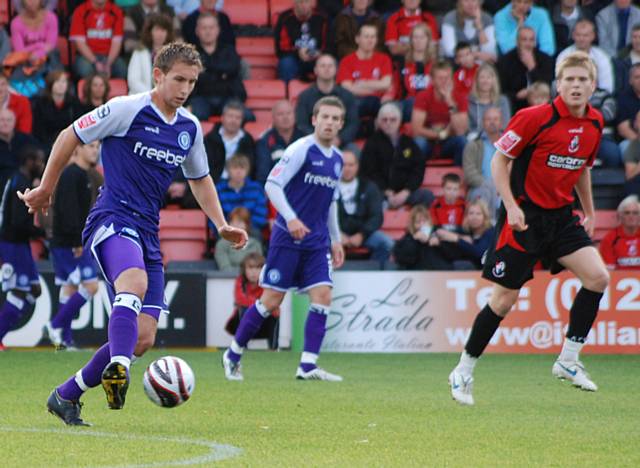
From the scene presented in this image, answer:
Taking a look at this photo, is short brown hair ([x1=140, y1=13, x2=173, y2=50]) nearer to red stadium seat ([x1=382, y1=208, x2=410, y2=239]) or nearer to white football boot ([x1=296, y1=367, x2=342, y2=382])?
red stadium seat ([x1=382, y1=208, x2=410, y2=239])

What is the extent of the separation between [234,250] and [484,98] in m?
3.96

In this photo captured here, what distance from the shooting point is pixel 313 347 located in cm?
1194

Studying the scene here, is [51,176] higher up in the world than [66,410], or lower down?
higher up

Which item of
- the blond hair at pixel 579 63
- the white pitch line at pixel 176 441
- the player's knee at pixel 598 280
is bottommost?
the white pitch line at pixel 176 441

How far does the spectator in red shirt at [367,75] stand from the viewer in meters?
18.2

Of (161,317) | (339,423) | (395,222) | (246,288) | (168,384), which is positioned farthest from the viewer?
(395,222)

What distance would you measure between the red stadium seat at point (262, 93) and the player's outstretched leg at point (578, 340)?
406 inches

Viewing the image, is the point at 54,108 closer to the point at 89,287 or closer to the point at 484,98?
the point at 89,287

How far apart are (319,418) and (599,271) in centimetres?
218

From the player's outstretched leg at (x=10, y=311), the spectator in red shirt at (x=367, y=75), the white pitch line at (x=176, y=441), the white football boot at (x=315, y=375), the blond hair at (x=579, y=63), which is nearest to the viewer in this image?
the white pitch line at (x=176, y=441)

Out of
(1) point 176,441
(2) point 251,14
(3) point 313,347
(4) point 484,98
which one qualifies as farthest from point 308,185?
(2) point 251,14

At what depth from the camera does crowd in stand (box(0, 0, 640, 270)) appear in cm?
1659

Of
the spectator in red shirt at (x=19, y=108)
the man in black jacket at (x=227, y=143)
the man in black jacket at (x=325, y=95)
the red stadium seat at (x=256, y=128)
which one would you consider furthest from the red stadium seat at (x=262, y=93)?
the spectator in red shirt at (x=19, y=108)

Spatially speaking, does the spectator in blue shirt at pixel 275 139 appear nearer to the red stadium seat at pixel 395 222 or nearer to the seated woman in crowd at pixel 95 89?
the red stadium seat at pixel 395 222
